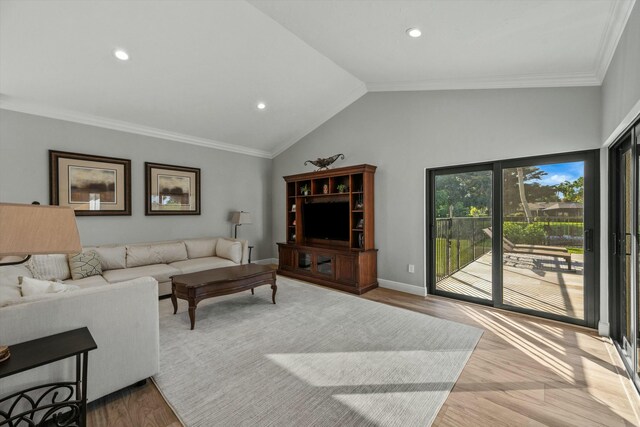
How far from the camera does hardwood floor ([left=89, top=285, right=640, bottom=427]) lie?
178cm

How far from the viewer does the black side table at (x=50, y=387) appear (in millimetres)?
1387

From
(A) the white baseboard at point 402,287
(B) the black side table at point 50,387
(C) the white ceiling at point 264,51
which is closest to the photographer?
(B) the black side table at point 50,387

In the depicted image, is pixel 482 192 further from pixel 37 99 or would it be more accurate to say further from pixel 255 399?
pixel 37 99

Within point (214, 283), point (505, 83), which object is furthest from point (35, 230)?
point (505, 83)

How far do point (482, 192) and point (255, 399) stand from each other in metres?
3.60

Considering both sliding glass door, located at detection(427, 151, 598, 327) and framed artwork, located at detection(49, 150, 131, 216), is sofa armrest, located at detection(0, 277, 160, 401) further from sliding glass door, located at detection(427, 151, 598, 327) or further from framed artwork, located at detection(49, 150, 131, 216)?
sliding glass door, located at detection(427, 151, 598, 327)

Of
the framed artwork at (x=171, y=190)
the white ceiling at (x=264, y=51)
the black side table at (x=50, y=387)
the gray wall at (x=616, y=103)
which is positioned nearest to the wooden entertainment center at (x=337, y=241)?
the white ceiling at (x=264, y=51)

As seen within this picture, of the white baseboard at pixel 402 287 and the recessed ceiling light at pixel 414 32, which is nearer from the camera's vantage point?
the recessed ceiling light at pixel 414 32

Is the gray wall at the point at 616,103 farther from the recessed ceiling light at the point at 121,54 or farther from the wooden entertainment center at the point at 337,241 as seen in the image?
the recessed ceiling light at the point at 121,54

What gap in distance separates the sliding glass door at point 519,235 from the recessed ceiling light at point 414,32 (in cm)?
193

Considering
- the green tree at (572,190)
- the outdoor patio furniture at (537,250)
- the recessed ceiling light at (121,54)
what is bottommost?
the outdoor patio furniture at (537,250)

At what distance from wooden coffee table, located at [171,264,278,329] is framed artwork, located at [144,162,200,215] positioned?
6.77 ft

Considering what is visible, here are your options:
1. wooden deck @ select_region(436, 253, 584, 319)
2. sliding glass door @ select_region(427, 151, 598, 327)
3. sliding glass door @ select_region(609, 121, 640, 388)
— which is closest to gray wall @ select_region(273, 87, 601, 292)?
sliding glass door @ select_region(427, 151, 598, 327)

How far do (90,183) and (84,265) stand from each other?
1.34 m
